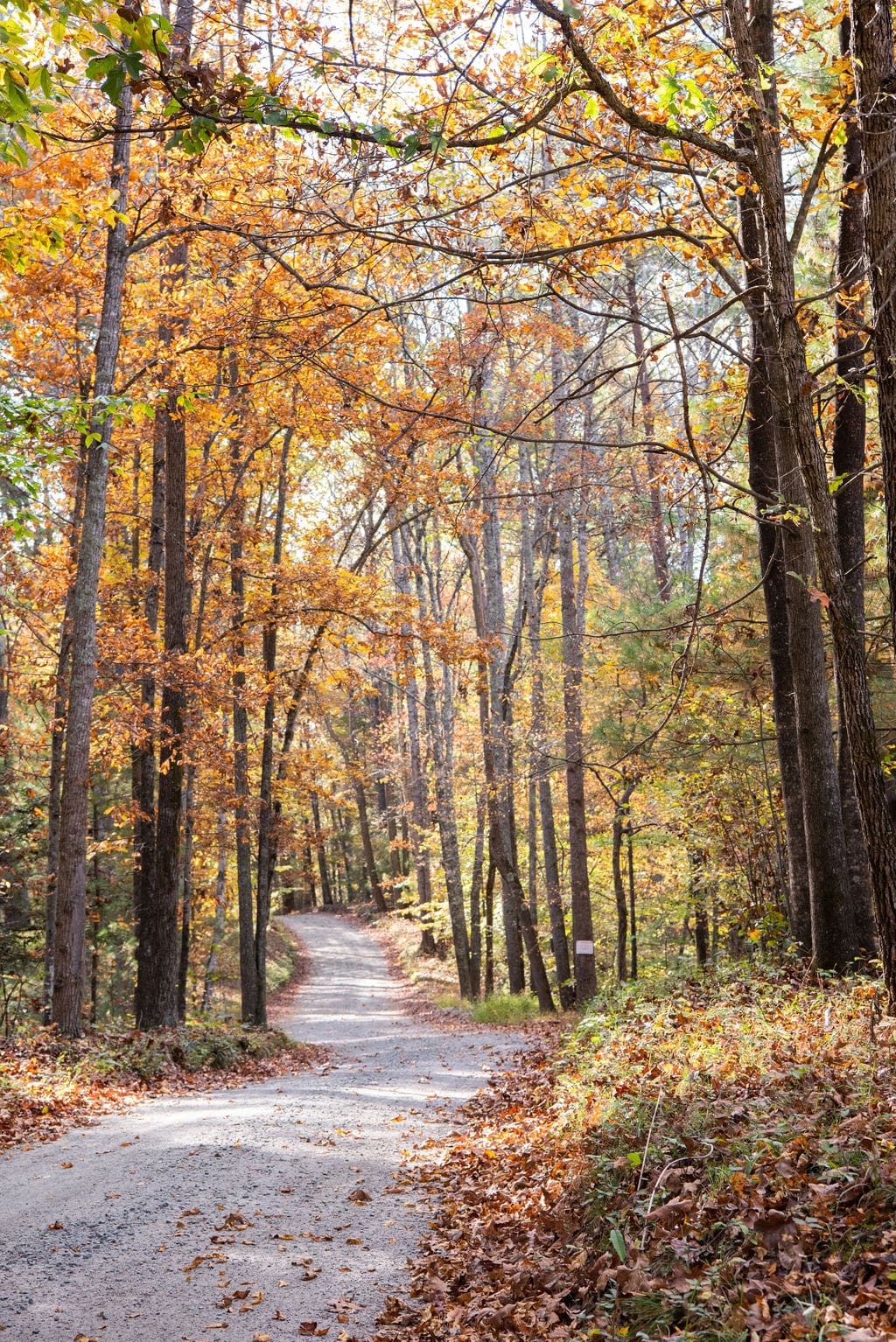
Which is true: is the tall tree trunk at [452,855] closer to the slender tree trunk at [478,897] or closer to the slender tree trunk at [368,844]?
the slender tree trunk at [478,897]

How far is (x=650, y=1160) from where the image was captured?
4.97 metres

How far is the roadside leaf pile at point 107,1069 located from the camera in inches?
343

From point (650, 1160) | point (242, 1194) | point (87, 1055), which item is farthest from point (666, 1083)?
point (87, 1055)

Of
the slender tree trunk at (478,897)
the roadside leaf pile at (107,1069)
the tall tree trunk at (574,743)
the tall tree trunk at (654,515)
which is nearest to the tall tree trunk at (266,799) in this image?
the roadside leaf pile at (107,1069)

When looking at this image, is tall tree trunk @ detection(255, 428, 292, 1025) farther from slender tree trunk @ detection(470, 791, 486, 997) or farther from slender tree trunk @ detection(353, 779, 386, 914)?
slender tree trunk @ detection(353, 779, 386, 914)

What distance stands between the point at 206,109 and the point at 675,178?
395 cm

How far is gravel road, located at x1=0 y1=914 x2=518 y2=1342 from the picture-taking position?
4.50 meters

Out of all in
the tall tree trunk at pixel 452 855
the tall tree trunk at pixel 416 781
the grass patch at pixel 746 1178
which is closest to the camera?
the grass patch at pixel 746 1178

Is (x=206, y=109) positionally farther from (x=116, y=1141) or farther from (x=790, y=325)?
(x=116, y=1141)

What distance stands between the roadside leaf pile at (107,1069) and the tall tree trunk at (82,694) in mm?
592

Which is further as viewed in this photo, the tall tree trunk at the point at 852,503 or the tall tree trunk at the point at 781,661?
the tall tree trunk at the point at 781,661

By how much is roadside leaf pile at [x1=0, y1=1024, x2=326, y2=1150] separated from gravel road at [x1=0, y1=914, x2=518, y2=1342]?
478mm

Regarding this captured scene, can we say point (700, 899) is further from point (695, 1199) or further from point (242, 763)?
point (695, 1199)

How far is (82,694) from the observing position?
1166 cm
